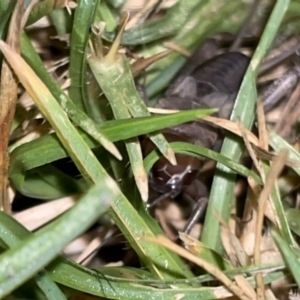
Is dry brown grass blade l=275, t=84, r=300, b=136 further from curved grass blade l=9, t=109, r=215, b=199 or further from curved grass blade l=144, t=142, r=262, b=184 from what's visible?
curved grass blade l=9, t=109, r=215, b=199

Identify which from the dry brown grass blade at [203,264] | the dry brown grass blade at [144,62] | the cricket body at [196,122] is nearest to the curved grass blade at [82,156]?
the dry brown grass blade at [203,264]

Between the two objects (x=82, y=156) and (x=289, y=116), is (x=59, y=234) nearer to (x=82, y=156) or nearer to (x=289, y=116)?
(x=82, y=156)

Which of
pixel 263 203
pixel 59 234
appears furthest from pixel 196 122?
pixel 59 234

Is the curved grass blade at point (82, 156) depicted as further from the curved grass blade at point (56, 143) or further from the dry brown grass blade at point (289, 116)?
the dry brown grass blade at point (289, 116)

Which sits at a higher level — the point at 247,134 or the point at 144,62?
the point at 144,62

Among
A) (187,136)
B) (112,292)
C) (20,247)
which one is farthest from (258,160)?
(20,247)

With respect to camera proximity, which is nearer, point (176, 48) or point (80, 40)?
point (80, 40)

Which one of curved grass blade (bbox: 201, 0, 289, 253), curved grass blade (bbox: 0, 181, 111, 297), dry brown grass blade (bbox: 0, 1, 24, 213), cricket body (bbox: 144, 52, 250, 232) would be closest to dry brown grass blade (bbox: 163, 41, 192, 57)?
cricket body (bbox: 144, 52, 250, 232)

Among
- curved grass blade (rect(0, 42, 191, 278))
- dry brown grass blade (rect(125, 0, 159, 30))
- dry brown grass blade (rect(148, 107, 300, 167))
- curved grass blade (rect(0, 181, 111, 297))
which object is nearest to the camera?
curved grass blade (rect(0, 181, 111, 297))
